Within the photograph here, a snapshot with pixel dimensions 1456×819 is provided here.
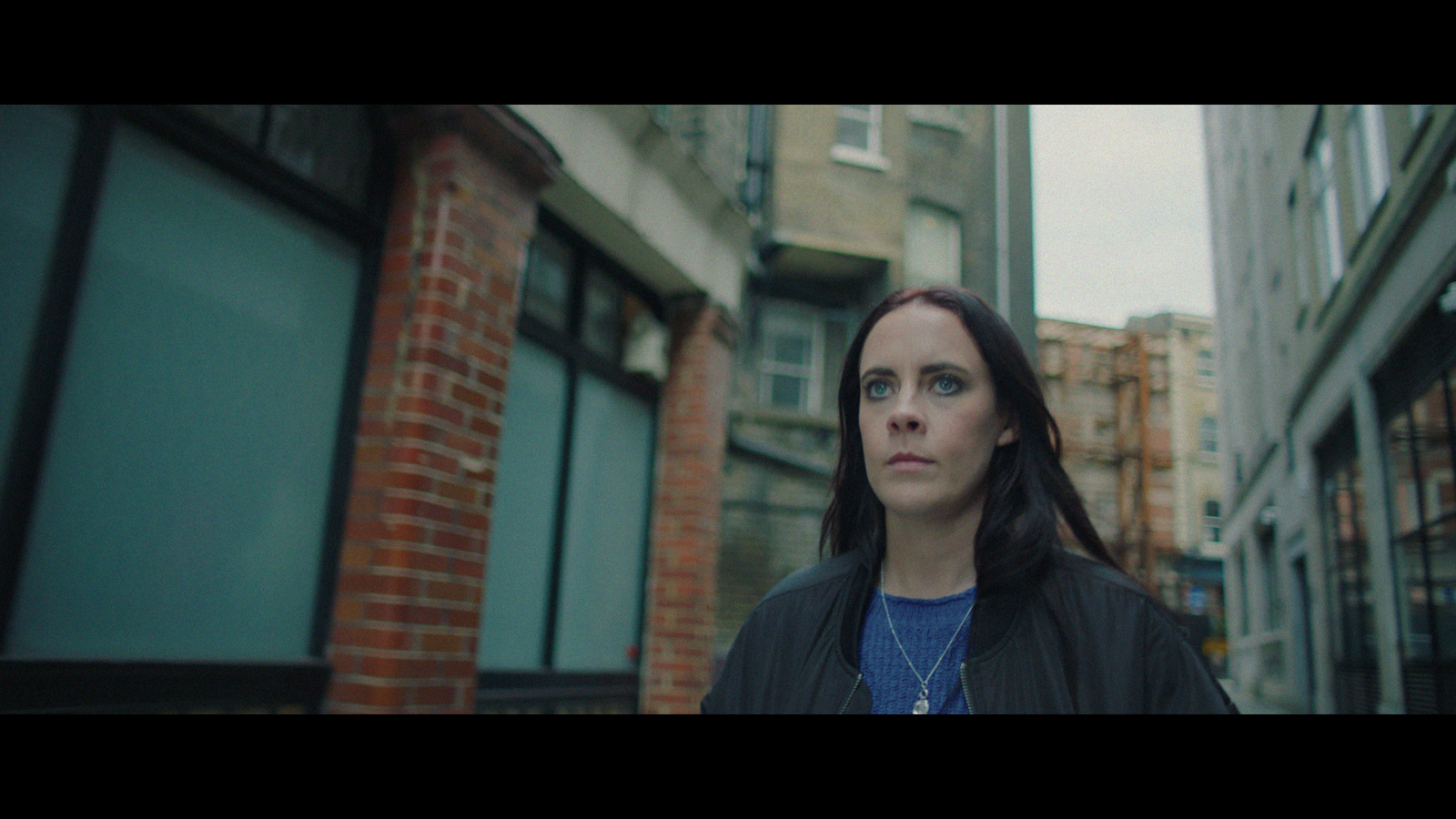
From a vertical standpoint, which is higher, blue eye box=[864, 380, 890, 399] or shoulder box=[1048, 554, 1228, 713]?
blue eye box=[864, 380, 890, 399]

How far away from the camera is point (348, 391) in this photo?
11.1 feet

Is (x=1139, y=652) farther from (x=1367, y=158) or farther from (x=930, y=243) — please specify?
(x=930, y=243)

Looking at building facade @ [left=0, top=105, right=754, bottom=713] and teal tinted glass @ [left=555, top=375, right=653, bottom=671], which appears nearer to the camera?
building facade @ [left=0, top=105, right=754, bottom=713]

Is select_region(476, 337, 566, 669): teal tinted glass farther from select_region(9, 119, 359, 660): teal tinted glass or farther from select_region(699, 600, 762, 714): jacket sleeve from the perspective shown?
select_region(699, 600, 762, 714): jacket sleeve

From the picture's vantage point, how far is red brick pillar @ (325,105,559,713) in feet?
10.5

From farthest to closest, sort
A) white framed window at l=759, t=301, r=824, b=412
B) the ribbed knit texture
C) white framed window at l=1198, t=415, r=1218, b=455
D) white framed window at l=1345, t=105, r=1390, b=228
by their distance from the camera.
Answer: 1. white framed window at l=1198, t=415, r=1218, b=455
2. white framed window at l=759, t=301, r=824, b=412
3. white framed window at l=1345, t=105, r=1390, b=228
4. the ribbed knit texture

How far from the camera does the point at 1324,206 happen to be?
404 inches

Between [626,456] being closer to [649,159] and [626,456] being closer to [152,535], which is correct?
[649,159]

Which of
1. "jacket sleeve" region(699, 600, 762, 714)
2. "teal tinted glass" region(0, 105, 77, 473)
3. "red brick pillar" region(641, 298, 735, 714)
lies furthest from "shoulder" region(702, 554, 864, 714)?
"red brick pillar" region(641, 298, 735, 714)

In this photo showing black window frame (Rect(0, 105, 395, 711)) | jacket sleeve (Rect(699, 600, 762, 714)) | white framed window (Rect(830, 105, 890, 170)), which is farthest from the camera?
white framed window (Rect(830, 105, 890, 170))

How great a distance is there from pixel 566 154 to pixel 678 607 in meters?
2.54

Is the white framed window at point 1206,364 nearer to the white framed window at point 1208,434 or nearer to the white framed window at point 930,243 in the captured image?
the white framed window at point 1208,434

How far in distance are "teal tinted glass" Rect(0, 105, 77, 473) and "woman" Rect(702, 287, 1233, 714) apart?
2.00 metres
